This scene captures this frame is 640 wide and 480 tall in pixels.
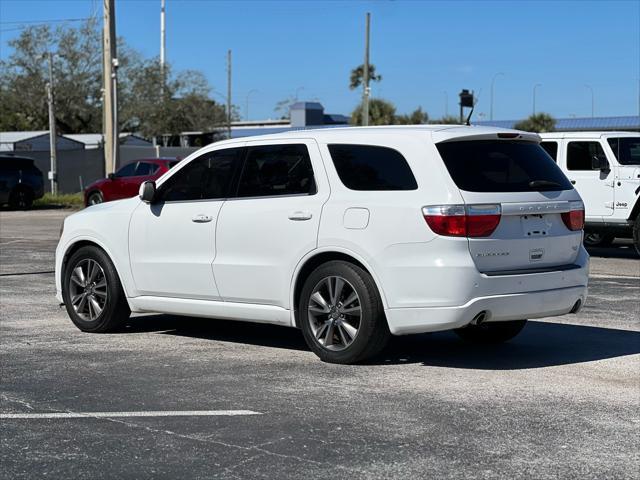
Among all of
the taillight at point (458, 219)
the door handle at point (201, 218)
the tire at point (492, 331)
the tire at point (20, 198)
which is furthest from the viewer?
the tire at point (20, 198)

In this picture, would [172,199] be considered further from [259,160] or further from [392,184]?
[392,184]

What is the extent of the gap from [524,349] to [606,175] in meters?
9.68

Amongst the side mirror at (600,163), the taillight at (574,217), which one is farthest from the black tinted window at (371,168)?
the side mirror at (600,163)

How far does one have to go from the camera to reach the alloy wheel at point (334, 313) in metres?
7.70

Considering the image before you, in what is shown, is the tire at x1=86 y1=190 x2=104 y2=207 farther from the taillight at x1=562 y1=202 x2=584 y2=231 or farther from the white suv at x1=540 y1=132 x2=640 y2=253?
the taillight at x1=562 y1=202 x2=584 y2=231

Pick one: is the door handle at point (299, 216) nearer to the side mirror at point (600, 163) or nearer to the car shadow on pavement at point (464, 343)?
the car shadow on pavement at point (464, 343)

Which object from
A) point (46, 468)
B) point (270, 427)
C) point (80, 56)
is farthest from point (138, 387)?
point (80, 56)

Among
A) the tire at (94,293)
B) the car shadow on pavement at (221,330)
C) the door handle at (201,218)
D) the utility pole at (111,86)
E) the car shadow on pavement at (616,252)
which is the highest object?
the utility pole at (111,86)

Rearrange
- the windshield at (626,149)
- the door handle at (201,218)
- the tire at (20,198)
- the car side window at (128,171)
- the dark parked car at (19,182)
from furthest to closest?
the tire at (20,198)
the dark parked car at (19,182)
the car side window at (128,171)
the windshield at (626,149)
the door handle at (201,218)

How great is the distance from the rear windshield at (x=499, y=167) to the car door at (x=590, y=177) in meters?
9.90

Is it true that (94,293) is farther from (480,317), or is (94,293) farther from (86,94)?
(86,94)

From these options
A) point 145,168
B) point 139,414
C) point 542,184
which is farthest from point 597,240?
point 139,414

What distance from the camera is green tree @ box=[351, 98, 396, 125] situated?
69.3 metres

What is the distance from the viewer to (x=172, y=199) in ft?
29.3
